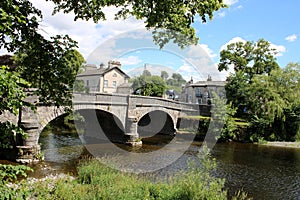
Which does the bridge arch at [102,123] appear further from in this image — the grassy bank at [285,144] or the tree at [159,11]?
the grassy bank at [285,144]

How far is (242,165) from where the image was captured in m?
19.0

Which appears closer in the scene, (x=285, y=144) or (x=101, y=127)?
(x=101, y=127)

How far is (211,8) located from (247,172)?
47.8 ft

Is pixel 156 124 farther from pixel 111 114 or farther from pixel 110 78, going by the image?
pixel 111 114

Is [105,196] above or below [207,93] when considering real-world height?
below

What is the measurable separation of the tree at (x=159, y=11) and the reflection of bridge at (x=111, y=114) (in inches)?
394

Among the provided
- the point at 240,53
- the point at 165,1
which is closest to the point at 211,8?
the point at 165,1

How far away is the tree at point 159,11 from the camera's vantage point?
4914 millimetres

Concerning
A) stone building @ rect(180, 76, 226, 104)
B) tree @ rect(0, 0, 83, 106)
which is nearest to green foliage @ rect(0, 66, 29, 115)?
tree @ rect(0, 0, 83, 106)

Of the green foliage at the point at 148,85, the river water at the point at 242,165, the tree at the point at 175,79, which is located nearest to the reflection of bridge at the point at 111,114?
the river water at the point at 242,165

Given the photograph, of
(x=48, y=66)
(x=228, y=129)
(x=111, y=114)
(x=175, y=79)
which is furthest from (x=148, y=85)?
(x=48, y=66)

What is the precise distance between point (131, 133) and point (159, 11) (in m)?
19.8

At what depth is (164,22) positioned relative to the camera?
5227mm

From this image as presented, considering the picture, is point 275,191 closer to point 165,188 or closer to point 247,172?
point 247,172
